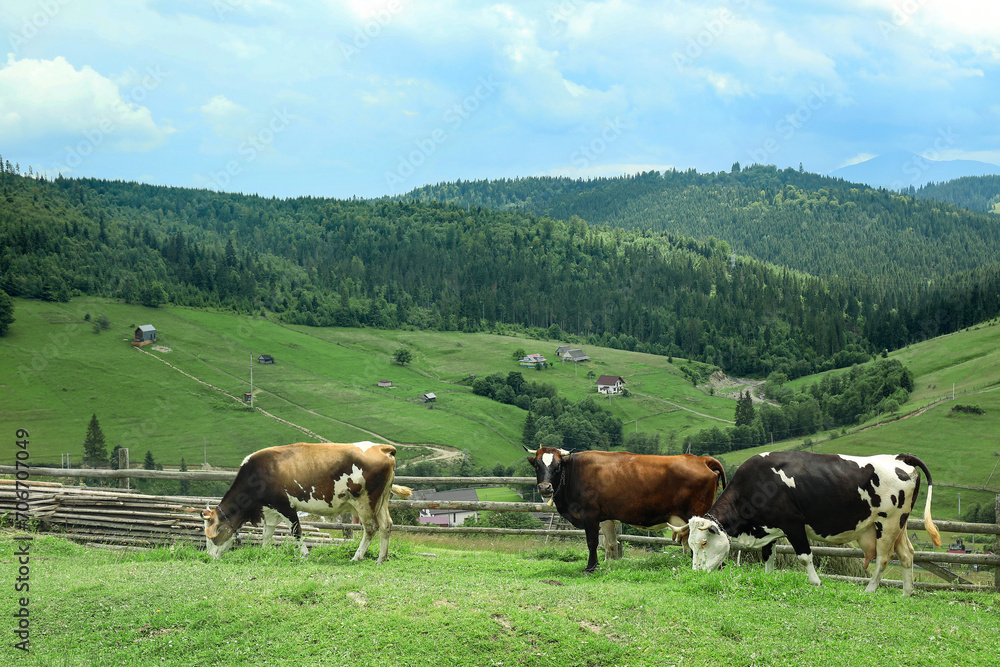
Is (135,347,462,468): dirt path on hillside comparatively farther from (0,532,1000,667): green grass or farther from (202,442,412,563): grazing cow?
(0,532,1000,667): green grass

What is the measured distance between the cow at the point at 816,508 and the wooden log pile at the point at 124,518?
8040 millimetres

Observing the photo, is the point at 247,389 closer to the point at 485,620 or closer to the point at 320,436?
the point at 320,436

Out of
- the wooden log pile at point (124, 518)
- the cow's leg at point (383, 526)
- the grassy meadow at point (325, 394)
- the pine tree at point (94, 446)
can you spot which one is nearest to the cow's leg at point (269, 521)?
the wooden log pile at point (124, 518)

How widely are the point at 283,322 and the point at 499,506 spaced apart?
528 feet

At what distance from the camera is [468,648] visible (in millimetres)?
7781

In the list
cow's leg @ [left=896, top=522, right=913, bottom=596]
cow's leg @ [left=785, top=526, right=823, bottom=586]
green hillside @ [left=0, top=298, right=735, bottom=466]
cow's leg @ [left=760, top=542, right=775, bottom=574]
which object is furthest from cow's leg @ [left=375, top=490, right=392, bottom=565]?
green hillside @ [left=0, top=298, right=735, bottom=466]

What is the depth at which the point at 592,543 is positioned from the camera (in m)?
12.0

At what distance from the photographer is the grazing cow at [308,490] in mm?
→ 12547

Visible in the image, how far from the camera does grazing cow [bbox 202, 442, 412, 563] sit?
12547 mm

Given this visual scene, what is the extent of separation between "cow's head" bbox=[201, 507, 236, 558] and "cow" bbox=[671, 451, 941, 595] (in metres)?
8.39

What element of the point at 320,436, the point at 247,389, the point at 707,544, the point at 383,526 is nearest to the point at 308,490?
the point at 383,526

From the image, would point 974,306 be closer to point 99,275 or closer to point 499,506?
point 499,506

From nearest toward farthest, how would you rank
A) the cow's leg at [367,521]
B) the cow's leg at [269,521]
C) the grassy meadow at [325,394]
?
the cow's leg at [367,521] → the cow's leg at [269,521] → the grassy meadow at [325,394]

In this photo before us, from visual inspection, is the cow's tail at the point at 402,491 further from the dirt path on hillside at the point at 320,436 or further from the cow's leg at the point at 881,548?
the dirt path on hillside at the point at 320,436
